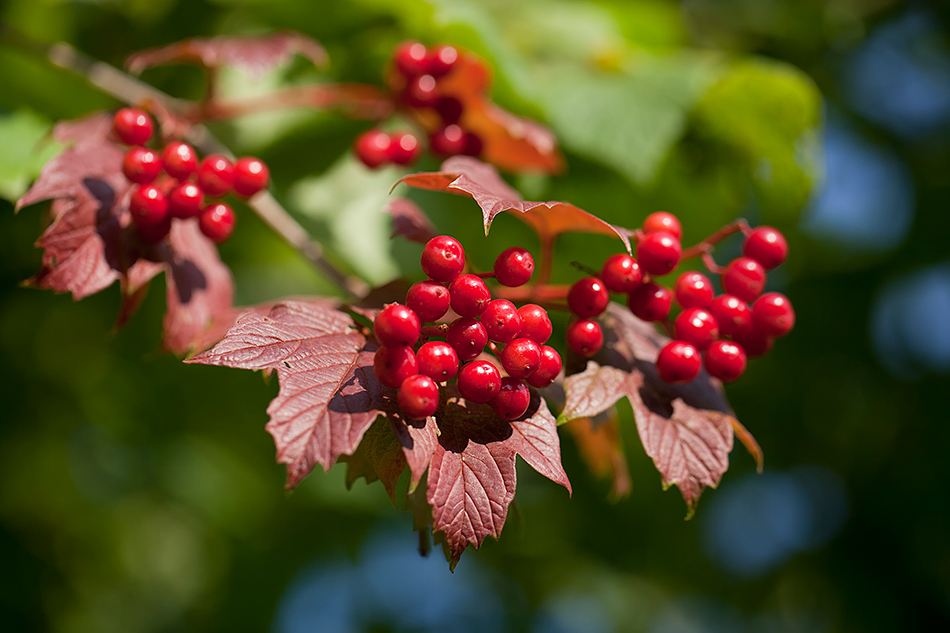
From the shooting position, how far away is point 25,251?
1.58 m

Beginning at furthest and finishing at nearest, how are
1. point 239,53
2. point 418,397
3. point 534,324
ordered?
point 239,53
point 534,324
point 418,397

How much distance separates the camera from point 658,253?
0.81 metres

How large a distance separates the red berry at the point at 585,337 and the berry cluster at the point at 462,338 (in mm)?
69

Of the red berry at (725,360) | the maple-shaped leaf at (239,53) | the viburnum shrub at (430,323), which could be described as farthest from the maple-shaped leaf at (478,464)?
the maple-shaped leaf at (239,53)

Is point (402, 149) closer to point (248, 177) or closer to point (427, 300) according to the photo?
point (248, 177)

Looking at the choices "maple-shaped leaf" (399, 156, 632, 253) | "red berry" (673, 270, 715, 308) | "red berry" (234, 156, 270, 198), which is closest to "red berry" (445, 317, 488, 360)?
"maple-shaped leaf" (399, 156, 632, 253)

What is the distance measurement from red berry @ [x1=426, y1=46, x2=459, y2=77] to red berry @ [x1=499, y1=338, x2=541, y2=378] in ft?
2.15

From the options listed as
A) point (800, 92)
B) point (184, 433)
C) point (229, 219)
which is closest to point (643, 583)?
point (184, 433)

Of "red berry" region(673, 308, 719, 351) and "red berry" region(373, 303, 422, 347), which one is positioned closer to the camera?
"red berry" region(373, 303, 422, 347)

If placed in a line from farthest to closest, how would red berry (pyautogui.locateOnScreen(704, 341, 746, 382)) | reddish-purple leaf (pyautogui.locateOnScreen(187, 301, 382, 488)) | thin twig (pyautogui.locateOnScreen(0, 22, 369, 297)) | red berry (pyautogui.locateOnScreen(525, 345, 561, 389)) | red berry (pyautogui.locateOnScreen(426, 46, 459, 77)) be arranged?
red berry (pyautogui.locateOnScreen(426, 46, 459, 77)) < thin twig (pyautogui.locateOnScreen(0, 22, 369, 297)) < red berry (pyautogui.locateOnScreen(704, 341, 746, 382)) < red berry (pyautogui.locateOnScreen(525, 345, 561, 389)) < reddish-purple leaf (pyautogui.locateOnScreen(187, 301, 382, 488))

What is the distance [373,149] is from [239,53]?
261mm

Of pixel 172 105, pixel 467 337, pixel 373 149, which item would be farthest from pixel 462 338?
pixel 172 105

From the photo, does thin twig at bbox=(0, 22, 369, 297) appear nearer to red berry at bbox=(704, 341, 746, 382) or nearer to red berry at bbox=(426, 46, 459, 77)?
red berry at bbox=(426, 46, 459, 77)

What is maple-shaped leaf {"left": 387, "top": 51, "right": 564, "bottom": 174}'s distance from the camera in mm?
1186
